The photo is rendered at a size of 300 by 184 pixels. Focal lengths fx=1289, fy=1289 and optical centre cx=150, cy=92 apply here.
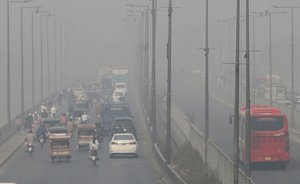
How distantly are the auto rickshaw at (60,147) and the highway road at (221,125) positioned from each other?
7662mm

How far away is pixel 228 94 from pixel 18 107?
25.9 metres

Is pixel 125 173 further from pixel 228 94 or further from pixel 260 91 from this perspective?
pixel 228 94

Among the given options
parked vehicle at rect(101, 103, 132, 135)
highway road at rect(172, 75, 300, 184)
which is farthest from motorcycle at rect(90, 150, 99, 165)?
parked vehicle at rect(101, 103, 132, 135)

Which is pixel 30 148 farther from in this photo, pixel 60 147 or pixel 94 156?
pixel 94 156

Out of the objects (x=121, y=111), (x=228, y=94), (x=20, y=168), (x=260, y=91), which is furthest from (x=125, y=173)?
(x=228, y=94)

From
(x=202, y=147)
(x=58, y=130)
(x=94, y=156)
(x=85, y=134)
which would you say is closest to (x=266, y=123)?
(x=202, y=147)

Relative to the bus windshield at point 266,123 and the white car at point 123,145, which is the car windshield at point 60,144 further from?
the bus windshield at point 266,123

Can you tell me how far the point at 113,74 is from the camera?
15962 centimetres

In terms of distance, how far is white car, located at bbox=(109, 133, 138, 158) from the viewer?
6069cm

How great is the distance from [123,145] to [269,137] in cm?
1005

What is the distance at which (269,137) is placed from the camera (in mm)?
53000

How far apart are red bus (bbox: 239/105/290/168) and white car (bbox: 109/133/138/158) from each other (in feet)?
27.3

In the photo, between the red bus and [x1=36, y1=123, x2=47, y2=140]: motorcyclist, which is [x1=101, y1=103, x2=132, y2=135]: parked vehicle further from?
the red bus

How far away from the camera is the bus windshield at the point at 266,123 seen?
2100 inches
